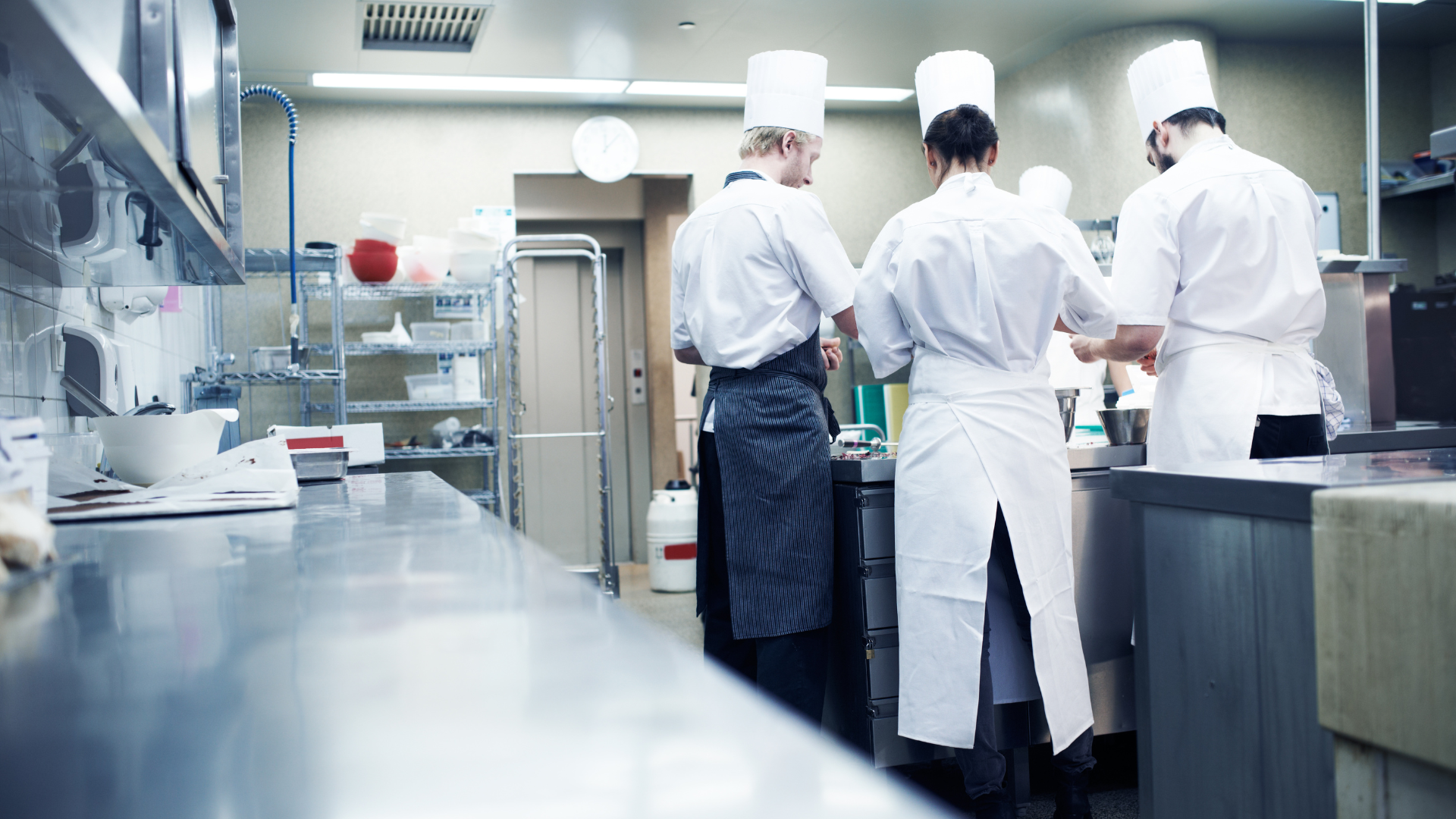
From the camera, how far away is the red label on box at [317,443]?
1918mm

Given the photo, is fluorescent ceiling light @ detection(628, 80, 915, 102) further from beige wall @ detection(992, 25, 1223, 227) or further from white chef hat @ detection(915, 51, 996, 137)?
white chef hat @ detection(915, 51, 996, 137)

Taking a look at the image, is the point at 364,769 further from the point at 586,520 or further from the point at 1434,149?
the point at 586,520

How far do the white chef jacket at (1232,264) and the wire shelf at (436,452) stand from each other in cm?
293

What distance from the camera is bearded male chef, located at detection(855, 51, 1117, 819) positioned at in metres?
1.77

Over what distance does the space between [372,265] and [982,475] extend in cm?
306

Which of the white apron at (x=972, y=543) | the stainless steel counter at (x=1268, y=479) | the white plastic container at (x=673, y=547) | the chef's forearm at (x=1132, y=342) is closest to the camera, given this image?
the stainless steel counter at (x=1268, y=479)

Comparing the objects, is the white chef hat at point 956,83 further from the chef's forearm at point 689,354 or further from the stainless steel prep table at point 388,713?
the stainless steel prep table at point 388,713

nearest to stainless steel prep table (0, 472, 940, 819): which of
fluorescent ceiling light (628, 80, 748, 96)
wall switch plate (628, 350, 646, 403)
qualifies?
fluorescent ceiling light (628, 80, 748, 96)

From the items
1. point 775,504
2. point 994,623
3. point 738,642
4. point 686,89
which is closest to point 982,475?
point 994,623

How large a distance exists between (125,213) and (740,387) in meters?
1.14

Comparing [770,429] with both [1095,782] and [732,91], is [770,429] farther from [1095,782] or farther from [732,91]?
[732,91]

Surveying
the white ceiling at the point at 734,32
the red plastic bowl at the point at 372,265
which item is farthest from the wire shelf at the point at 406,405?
the white ceiling at the point at 734,32

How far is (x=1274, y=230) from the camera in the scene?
1829mm

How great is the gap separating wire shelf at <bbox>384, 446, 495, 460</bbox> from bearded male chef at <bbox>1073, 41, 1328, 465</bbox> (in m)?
2.91
